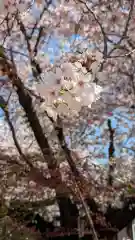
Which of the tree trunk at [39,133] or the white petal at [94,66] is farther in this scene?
the tree trunk at [39,133]

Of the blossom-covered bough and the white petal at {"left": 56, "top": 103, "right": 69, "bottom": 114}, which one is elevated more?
the blossom-covered bough

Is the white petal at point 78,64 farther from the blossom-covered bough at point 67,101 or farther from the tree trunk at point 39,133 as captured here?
the tree trunk at point 39,133

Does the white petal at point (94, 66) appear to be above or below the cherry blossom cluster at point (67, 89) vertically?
above

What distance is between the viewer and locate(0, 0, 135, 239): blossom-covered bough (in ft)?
3.50

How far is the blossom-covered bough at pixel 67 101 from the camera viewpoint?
3.50ft

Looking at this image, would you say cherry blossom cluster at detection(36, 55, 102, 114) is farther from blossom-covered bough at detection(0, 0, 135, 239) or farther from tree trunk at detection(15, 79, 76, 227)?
tree trunk at detection(15, 79, 76, 227)

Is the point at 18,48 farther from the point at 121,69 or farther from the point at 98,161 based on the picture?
the point at 98,161

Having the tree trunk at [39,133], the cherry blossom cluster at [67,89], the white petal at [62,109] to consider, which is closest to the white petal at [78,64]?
the cherry blossom cluster at [67,89]

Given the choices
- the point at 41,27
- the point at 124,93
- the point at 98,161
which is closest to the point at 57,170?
the point at 41,27

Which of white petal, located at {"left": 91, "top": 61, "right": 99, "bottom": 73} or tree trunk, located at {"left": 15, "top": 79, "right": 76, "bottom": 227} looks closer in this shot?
white petal, located at {"left": 91, "top": 61, "right": 99, "bottom": 73}

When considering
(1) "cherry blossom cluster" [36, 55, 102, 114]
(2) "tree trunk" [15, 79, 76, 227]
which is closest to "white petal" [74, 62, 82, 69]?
(1) "cherry blossom cluster" [36, 55, 102, 114]

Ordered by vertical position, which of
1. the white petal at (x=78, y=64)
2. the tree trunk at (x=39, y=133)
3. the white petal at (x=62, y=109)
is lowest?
the white petal at (x=62, y=109)

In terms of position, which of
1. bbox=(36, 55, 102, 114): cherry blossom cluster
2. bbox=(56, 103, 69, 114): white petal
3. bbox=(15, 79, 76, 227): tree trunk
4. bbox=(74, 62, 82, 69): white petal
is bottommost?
bbox=(56, 103, 69, 114): white petal

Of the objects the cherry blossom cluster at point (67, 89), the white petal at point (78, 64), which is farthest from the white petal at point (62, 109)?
the white petal at point (78, 64)
